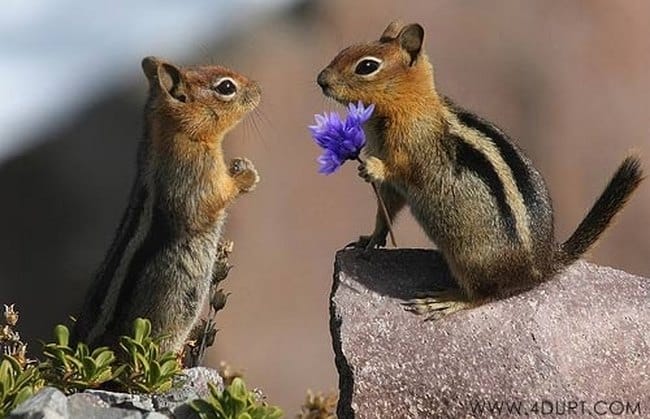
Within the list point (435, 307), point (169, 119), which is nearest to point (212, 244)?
point (169, 119)

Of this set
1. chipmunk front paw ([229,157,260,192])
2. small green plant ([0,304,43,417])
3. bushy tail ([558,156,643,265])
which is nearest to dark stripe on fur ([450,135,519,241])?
bushy tail ([558,156,643,265])

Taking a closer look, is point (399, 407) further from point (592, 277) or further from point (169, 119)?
point (169, 119)

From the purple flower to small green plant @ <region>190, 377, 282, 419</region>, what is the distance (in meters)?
0.73

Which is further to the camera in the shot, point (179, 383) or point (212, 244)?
point (212, 244)

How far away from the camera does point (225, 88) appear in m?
4.03

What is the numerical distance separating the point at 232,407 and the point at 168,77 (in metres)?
1.17

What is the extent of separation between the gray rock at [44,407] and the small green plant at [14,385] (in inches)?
5.6

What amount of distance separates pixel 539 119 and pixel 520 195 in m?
2.72

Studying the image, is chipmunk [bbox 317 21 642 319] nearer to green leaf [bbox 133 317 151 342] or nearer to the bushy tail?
the bushy tail

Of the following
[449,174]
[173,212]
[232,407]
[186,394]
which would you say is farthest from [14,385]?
[449,174]

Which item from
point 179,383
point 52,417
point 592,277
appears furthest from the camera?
point 592,277

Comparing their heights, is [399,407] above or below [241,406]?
below

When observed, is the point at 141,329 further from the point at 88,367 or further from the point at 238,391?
the point at 238,391

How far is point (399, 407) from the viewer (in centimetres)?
368
